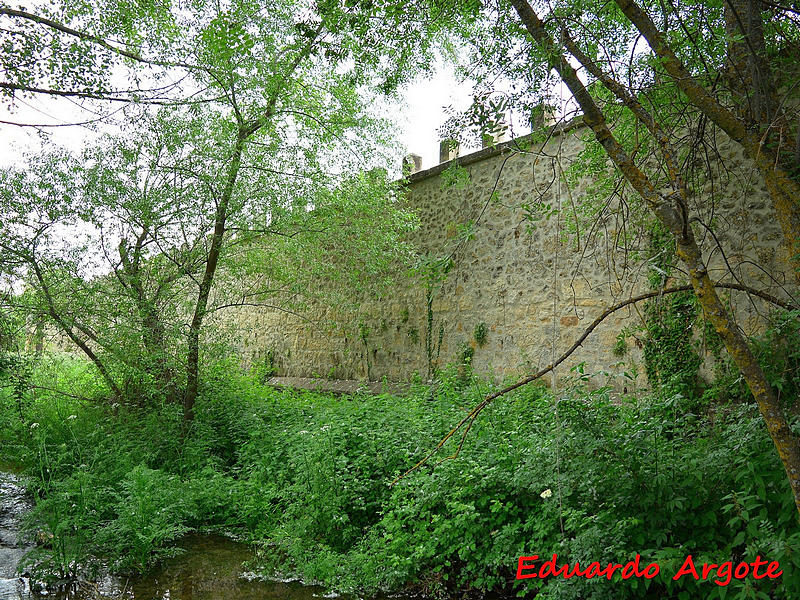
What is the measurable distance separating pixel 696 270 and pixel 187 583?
4426 millimetres

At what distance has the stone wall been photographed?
18.3ft

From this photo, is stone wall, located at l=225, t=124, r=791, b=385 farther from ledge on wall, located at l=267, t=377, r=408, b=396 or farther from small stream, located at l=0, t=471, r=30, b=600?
small stream, located at l=0, t=471, r=30, b=600

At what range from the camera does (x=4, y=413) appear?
27.4 ft

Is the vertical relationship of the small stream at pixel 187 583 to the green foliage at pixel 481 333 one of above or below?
below

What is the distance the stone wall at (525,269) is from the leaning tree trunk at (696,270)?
0.86 meters

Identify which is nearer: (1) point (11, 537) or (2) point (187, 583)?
(2) point (187, 583)

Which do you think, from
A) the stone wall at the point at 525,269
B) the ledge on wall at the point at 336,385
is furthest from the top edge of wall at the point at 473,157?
the ledge on wall at the point at 336,385

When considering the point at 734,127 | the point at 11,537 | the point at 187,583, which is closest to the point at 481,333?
the point at 187,583

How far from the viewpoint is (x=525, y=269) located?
309 inches

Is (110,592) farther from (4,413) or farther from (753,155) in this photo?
(753,155)

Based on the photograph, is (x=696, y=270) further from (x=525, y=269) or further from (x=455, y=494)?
(x=525, y=269)

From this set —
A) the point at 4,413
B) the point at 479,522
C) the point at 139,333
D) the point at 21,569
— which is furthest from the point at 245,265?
the point at 479,522

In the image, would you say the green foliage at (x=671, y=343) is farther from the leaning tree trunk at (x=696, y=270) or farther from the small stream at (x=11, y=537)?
the small stream at (x=11, y=537)

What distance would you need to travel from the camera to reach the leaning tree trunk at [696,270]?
3031 millimetres
